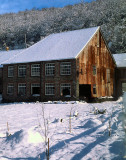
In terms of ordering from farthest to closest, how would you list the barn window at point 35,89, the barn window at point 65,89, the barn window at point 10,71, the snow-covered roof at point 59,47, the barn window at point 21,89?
the barn window at point 10,71, the barn window at point 21,89, the barn window at point 35,89, the snow-covered roof at point 59,47, the barn window at point 65,89

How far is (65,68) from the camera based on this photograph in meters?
25.9

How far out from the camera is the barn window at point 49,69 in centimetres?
2675

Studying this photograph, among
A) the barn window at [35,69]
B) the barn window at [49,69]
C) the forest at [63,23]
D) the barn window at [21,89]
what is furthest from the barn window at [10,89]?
the forest at [63,23]

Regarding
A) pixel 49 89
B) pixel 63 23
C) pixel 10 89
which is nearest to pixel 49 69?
pixel 49 89

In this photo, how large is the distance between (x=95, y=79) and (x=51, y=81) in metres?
6.12

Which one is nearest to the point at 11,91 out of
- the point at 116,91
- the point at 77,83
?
the point at 77,83

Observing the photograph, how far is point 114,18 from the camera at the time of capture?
74062mm

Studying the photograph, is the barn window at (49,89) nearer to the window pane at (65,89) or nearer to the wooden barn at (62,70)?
the wooden barn at (62,70)

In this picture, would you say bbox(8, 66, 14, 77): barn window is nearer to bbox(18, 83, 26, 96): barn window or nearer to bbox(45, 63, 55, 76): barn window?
bbox(18, 83, 26, 96): barn window

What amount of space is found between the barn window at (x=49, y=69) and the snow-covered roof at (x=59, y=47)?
85cm

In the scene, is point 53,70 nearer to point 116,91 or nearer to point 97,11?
point 116,91

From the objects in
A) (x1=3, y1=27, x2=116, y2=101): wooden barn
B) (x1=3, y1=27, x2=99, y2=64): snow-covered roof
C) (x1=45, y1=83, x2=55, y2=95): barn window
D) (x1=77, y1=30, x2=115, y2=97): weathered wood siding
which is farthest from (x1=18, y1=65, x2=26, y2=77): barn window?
(x1=77, y1=30, x2=115, y2=97): weathered wood siding

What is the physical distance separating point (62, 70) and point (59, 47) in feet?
14.2

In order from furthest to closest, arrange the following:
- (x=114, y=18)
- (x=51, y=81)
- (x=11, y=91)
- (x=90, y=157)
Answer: (x=114, y=18) → (x=11, y=91) → (x=51, y=81) → (x=90, y=157)
